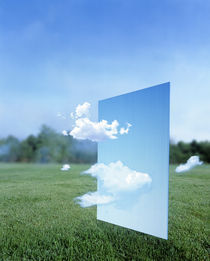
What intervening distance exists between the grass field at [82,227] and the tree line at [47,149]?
1.00 m

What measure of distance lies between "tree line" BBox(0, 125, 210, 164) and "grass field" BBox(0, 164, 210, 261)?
1.00 metres

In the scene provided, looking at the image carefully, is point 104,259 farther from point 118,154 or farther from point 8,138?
point 8,138

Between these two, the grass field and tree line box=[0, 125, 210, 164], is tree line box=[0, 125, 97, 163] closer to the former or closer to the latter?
tree line box=[0, 125, 210, 164]

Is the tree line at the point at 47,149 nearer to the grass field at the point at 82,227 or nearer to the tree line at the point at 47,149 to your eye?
the tree line at the point at 47,149

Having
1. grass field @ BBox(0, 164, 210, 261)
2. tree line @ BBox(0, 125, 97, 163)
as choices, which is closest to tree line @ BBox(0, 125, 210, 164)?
tree line @ BBox(0, 125, 97, 163)

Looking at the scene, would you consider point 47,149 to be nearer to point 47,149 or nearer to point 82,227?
point 47,149

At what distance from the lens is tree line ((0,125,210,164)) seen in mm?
6344

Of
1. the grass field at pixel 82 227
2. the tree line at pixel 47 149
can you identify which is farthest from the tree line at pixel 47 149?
the grass field at pixel 82 227

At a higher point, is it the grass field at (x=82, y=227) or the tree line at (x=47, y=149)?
the tree line at (x=47, y=149)

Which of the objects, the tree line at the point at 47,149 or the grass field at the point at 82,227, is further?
the tree line at the point at 47,149

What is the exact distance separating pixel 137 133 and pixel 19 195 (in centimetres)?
311

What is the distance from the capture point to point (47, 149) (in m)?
6.76

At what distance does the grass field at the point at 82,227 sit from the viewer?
286cm

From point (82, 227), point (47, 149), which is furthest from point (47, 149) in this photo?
point (82, 227)
